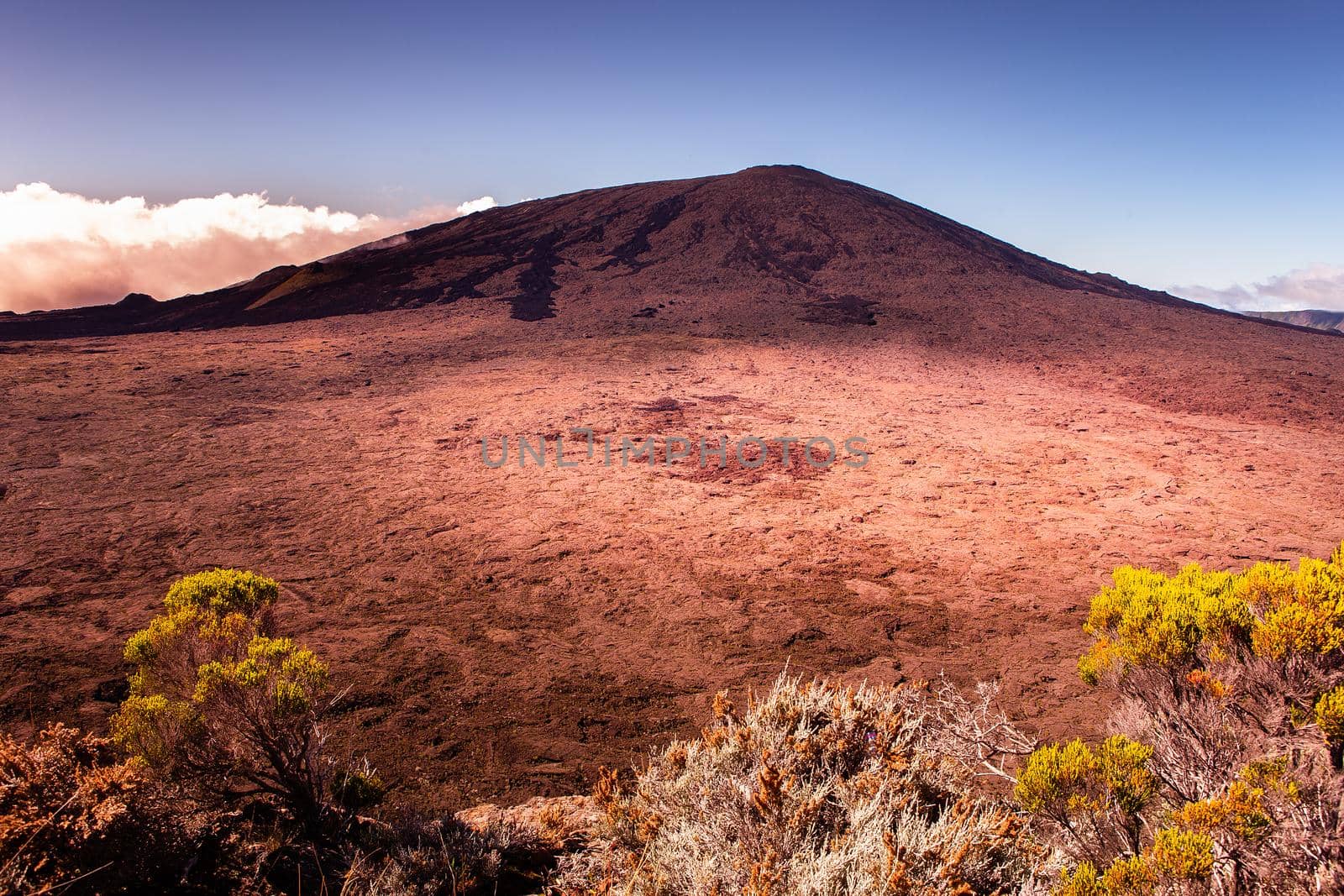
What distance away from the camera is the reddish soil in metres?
4.33

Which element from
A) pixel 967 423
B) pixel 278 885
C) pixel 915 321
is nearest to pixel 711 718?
pixel 278 885

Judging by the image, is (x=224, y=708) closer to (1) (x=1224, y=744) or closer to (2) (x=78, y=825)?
(2) (x=78, y=825)

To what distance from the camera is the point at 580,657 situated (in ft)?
15.5

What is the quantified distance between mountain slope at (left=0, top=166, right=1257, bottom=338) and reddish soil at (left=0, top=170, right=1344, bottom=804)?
4079 mm

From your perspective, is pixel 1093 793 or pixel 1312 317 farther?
pixel 1312 317

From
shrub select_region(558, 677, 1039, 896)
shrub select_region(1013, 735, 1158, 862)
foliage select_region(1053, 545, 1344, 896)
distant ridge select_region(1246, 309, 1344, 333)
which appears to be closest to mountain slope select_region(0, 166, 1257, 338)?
shrub select_region(558, 677, 1039, 896)

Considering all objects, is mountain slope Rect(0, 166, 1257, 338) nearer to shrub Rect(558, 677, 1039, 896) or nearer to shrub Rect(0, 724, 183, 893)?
shrub Rect(558, 677, 1039, 896)

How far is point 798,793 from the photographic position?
2.40 m

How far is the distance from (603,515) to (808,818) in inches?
199

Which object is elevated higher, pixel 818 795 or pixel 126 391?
pixel 126 391

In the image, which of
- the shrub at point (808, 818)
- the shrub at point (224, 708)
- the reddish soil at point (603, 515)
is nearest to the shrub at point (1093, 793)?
the shrub at point (808, 818)

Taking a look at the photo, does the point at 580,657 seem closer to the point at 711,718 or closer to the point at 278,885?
the point at 711,718

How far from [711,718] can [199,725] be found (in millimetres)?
2619

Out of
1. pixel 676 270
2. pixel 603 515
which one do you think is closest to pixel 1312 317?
pixel 676 270
